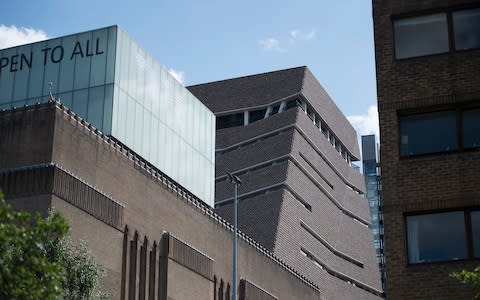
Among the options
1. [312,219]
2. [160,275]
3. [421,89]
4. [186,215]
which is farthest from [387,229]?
[312,219]

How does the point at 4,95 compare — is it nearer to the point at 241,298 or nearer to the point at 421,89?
the point at 241,298

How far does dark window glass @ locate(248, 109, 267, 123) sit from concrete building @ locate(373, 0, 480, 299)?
274 feet

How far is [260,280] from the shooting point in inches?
2248

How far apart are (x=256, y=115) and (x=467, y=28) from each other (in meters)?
85.1

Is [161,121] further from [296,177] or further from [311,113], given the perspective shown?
[311,113]

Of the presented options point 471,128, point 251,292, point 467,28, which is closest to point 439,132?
point 471,128

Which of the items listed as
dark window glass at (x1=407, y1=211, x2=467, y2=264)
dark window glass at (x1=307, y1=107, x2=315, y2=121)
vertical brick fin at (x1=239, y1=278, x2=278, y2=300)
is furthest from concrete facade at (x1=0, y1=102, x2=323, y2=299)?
dark window glass at (x1=307, y1=107, x2=315, y2=121)

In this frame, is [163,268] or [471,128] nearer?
[471,128]

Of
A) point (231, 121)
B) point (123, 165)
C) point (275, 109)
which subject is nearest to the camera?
point (123, 165)

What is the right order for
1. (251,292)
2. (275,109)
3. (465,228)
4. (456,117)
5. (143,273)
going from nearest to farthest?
(465,228)
(456,117)
(143,273)
(251,292)
(275,109)

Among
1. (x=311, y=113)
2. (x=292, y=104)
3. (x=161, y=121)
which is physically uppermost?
(x=311, y=113)

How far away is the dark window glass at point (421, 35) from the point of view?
25.4 metres

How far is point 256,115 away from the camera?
362 feet

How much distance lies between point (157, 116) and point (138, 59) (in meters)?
3.36
